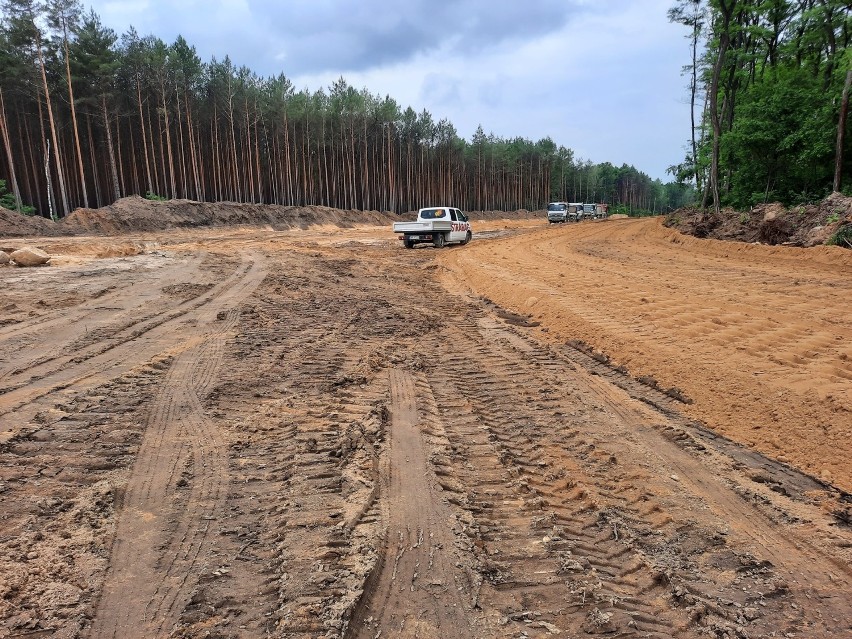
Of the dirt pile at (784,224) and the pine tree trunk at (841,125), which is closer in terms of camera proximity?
the dirt pile at (784,224)

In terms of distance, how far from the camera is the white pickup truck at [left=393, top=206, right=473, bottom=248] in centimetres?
2348

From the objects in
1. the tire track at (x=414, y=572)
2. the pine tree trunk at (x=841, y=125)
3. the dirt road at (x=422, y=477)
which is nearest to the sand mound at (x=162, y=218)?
the dirt road at (x=422, y=477)

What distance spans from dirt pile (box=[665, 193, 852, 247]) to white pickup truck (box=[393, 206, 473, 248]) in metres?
11.1

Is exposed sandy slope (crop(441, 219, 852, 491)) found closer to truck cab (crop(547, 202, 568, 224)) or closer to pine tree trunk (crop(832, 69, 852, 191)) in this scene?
pine tree trunk (crop(832, 69, 852, 191))

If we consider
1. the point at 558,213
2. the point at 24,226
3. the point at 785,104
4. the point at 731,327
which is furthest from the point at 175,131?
the point at 731,327

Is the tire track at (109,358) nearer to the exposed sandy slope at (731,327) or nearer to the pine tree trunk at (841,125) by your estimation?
the exposed sandy slope at (731,327)

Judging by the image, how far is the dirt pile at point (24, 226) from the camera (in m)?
25.9

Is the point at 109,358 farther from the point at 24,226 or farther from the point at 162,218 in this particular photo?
the point at 162,218

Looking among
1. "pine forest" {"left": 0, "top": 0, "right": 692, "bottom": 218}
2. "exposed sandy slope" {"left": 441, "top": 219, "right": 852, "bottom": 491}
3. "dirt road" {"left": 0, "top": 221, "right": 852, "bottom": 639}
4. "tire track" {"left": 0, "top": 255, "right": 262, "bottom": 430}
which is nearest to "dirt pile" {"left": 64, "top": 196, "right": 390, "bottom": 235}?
"pine forest" {"left": 0, "top": 0, "right": 692, "bottom": 218}

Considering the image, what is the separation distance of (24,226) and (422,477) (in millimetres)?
32805

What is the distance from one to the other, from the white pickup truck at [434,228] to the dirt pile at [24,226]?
2016cm

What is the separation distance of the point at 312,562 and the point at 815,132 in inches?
A: 1011

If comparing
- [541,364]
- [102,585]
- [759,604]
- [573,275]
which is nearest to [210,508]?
[102,585]

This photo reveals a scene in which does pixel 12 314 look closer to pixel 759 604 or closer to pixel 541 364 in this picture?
pixel 541 364
